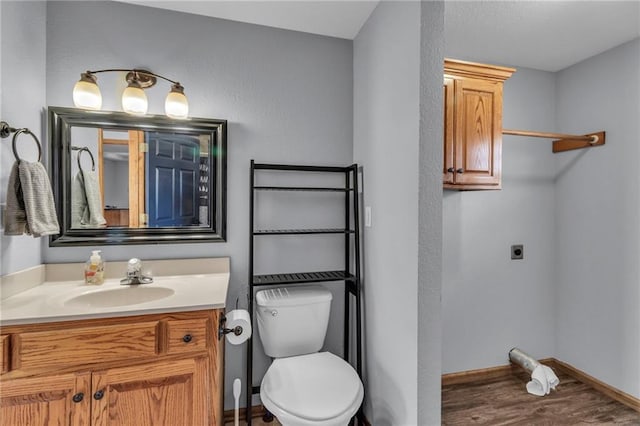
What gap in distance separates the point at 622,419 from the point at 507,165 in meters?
1.71

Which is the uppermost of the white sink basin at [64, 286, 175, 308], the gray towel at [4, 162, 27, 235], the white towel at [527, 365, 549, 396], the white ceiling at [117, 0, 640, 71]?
the white ceiling at [117, 0, 640, 71]

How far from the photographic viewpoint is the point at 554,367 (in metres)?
2.57

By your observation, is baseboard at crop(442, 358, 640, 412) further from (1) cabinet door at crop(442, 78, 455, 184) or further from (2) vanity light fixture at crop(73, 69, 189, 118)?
(2) vanity light fixture at crop(73, 69, 189, 118)

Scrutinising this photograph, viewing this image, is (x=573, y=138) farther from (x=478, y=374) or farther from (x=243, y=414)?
(x=243, y=414)

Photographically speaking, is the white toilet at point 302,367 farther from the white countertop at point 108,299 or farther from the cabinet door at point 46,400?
the cabinet door at point 46,400

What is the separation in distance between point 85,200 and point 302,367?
141 centimetres

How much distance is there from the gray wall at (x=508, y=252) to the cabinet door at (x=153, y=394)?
172cm

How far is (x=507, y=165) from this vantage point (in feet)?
8.13

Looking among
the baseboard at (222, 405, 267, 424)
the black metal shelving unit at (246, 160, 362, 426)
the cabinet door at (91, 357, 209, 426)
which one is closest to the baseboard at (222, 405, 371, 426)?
the baseboard at (222, 405, 267, 424)

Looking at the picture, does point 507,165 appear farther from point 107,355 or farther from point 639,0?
point 107,355

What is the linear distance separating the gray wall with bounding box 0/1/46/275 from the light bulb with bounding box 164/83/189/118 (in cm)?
59

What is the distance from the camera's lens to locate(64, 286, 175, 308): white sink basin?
1.55m

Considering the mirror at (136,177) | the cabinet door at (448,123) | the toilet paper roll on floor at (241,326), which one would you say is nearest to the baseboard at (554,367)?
the cabinet door at (448,123)

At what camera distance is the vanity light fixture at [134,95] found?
5.26 feet
